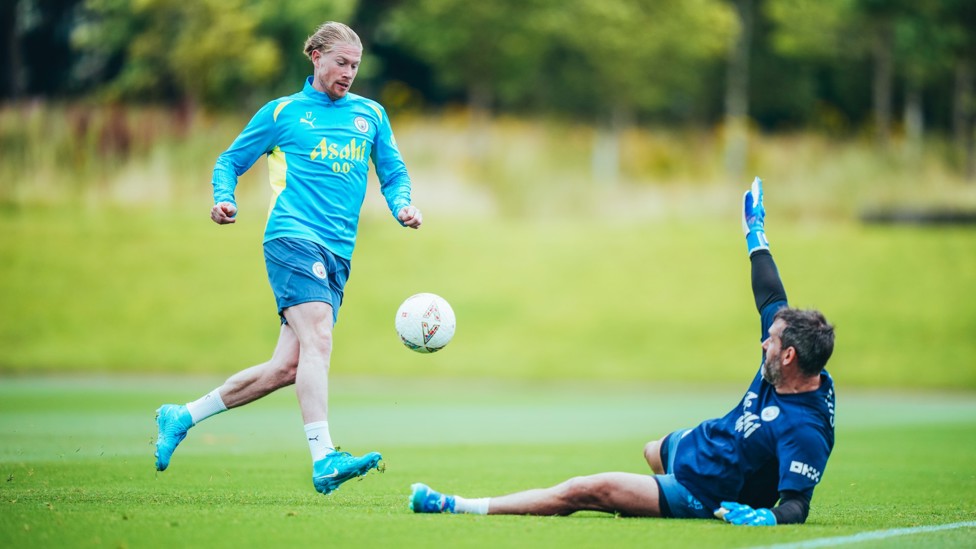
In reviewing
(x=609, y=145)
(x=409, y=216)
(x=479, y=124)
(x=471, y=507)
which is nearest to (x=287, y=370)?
(x=409, y=216)

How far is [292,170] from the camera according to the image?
7477mm

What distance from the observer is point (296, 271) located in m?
7.25

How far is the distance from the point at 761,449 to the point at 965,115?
36103 mm

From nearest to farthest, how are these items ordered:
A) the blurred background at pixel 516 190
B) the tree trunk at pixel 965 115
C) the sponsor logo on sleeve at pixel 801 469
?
1. the sponsor logo on sleeve at pixel 801 469
2. the blurred background at pixel 516 190
3. the tree trunk at pixel 965 115

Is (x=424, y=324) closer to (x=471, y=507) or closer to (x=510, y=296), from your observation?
Answer: (x=471, y=507)

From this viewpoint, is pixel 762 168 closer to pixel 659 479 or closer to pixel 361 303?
pixel 361 303

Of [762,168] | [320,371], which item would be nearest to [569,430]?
[320,371]

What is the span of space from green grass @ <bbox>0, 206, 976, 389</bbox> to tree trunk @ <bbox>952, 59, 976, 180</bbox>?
7.51m

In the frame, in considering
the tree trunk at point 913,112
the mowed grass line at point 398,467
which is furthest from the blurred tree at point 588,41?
the mowed grass line at point 398,467

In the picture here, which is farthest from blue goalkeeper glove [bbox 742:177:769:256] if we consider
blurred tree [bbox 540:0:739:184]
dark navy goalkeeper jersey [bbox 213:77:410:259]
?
blurred tree [bbox 540:0:739:184]

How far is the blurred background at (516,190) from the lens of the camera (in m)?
24.9

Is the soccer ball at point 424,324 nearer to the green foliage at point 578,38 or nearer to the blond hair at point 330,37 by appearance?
the blond hair at point 330,37

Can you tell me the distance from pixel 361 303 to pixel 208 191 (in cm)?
633

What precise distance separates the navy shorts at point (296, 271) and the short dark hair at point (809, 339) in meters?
2.72
